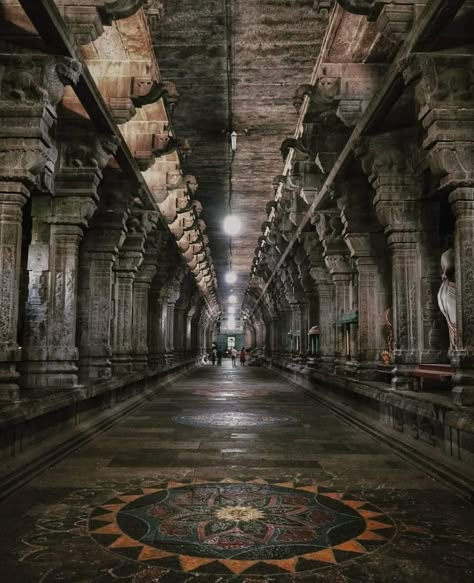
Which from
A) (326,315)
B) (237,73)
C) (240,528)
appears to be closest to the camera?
(240,528)

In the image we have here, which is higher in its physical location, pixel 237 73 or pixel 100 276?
pixel 237 73

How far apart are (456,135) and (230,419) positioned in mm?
5269

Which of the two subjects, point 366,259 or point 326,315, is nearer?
point 366,259

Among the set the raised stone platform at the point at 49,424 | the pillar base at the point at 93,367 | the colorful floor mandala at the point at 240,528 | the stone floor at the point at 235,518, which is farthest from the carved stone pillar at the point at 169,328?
the colorful floor mandala at the point at 240,528

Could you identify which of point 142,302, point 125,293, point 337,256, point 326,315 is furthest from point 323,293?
point 125,293

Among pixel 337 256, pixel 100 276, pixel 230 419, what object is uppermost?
pixel 337 256

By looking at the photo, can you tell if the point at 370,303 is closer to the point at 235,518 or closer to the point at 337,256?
the point at 337,256

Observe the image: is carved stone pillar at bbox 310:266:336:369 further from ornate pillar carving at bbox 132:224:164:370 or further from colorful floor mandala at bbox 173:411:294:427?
colorful floor mandala at bbox 173:411:294:427

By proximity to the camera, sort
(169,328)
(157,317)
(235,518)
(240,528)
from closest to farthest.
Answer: (240,528)
(235,518)
(157,317)
(169,328)

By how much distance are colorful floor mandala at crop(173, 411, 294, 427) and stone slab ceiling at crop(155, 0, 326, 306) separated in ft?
20.4

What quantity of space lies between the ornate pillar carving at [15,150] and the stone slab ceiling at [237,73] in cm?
412

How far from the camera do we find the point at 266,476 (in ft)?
15.9

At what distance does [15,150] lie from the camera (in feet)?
17.4

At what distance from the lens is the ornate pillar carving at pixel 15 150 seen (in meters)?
5.25
